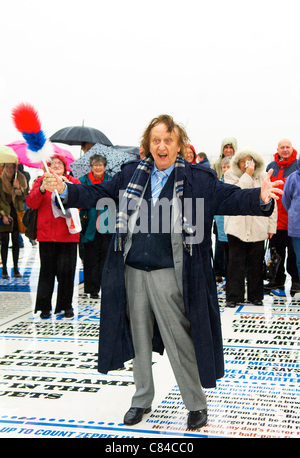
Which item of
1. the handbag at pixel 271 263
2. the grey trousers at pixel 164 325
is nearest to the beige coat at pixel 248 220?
the handbag at pixel 271 263

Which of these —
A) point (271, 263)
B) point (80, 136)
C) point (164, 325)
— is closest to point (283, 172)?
point (271, 263)

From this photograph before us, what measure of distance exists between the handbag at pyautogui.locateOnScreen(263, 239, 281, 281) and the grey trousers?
3.70m

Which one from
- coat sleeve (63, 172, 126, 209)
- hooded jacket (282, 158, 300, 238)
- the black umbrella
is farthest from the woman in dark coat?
coat sleeve (63, 172, 126, 209)

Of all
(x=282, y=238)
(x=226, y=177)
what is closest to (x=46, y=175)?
(x=226, y=177)

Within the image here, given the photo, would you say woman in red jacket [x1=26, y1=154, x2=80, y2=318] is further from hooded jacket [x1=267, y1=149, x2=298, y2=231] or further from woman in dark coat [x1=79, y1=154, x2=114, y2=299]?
hooded jacket [x1=267, y1=149, x2=298, y2=231]

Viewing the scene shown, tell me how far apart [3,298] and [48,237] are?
1584 mm

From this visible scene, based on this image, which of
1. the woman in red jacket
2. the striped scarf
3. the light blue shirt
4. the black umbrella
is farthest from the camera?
the black umbrella

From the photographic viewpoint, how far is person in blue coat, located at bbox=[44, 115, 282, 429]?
10.6 feet

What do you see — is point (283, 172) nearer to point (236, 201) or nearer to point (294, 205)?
point (294, 205)

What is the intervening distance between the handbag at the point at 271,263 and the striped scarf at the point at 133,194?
3807mm

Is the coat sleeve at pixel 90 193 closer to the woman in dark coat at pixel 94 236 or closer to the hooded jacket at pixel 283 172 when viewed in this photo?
the woman in dark coat at pixel 94 236

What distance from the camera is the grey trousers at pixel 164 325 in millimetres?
3322
